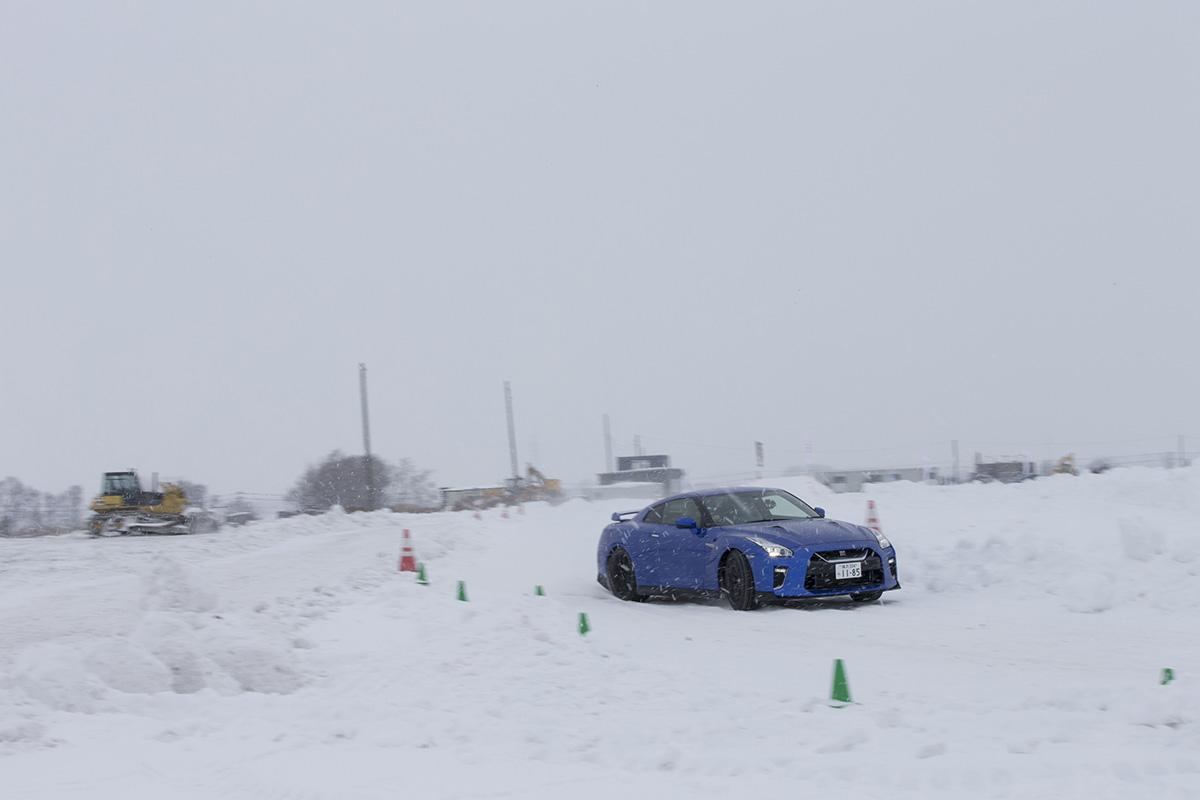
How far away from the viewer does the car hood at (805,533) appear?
11.4m

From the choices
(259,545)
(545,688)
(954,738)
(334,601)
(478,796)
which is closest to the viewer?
(478,796)

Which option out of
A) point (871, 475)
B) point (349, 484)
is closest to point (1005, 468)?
point (871, 475)

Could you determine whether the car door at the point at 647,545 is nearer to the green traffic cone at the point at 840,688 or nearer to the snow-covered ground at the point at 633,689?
the snow-covered ground at the point at 633,689

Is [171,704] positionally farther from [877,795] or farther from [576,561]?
[576,561]

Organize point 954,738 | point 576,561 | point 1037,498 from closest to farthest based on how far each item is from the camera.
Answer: point 954,738
point 576,561
point 1037,498

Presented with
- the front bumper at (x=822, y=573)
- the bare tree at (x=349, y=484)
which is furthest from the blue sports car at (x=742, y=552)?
the bare tree at (x=349, y=484)

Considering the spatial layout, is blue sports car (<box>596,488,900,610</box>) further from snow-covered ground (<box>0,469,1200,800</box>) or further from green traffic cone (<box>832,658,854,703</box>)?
green traffic cone (<box>832,658,854,703</box>)

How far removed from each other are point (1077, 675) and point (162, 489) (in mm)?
35608

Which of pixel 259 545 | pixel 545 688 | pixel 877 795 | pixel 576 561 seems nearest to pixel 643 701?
pixel 545 688

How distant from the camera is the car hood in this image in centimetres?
→ 1139

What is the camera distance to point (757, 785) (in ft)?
15.2

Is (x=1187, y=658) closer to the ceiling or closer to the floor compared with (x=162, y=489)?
closer to the floor

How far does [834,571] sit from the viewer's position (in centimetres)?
1134

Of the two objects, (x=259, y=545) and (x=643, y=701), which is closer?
(x=643, y=701)
